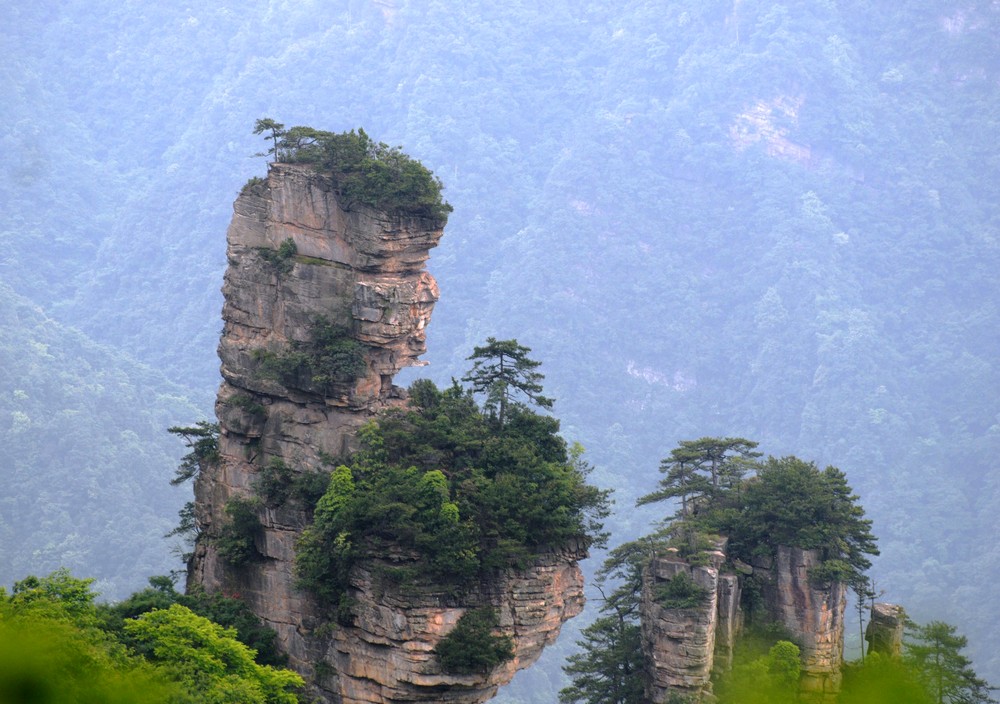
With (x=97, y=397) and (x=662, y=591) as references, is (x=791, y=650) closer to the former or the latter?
(x=662, y=591)

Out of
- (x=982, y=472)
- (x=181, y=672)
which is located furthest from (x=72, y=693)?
(x=982, y=472)

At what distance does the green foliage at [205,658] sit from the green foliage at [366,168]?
12.3m

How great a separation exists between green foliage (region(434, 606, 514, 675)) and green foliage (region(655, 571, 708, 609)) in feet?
17.2

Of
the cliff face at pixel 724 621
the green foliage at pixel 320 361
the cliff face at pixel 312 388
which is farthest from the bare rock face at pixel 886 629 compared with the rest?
the green foliage at pixel 320 361

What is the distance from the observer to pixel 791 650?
38.3 meters

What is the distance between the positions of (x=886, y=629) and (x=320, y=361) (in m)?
18.3

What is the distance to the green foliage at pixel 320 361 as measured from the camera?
38000mm

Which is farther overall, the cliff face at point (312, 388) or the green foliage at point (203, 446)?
the green foliage at point (203, 446)

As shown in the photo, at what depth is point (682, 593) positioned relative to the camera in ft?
126

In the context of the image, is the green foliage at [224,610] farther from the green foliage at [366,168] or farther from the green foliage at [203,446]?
the green foliage at [366,168]

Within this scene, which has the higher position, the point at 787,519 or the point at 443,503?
the point at 787,519

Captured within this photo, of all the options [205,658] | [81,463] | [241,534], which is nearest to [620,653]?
[241,534]

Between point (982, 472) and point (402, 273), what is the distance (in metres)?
83.0

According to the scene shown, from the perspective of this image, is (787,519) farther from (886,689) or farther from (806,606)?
(886,689)
